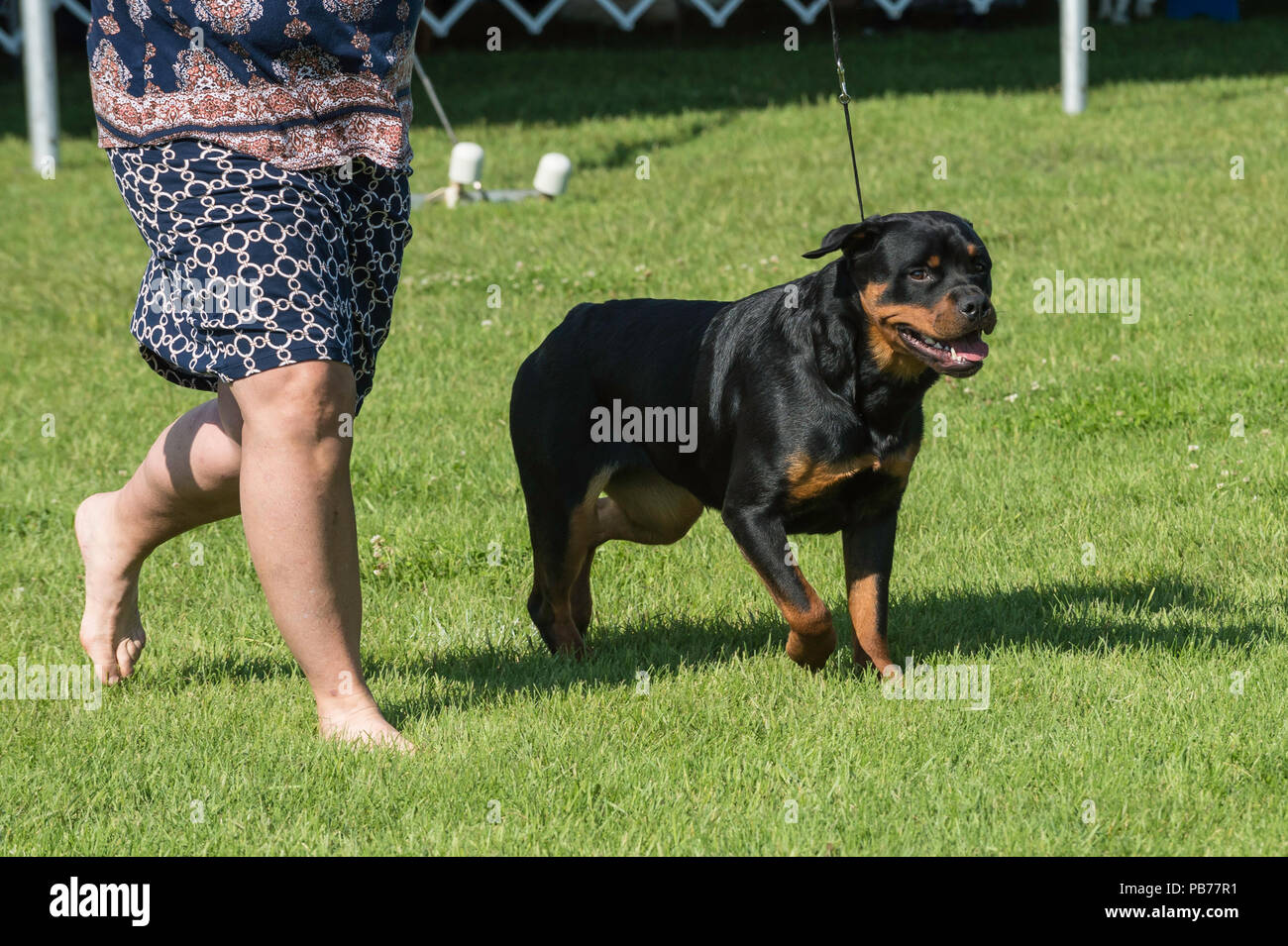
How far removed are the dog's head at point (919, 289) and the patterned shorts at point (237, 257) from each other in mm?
1257

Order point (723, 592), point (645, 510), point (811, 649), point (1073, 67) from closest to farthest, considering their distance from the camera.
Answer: point (811, 649), point (645, 510), point (723, 592), point (1073, 67)

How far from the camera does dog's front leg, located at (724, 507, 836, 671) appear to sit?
161 inches

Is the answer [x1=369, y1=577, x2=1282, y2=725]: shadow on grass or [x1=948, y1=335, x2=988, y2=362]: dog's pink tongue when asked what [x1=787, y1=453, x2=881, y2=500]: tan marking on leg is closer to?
[x1=948, y1=335, x2=988, y2=362]: dog's pink tongue

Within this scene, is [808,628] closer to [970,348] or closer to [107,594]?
[970,348]

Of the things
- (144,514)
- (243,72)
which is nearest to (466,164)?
(144,514)

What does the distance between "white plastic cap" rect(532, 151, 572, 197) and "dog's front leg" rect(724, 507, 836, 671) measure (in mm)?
7881

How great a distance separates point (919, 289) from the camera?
3984 millimetres

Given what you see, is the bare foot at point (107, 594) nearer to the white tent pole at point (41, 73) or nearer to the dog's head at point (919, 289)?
the dog's head at point (919, 289)

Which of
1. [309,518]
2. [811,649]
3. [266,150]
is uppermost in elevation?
[266,150]

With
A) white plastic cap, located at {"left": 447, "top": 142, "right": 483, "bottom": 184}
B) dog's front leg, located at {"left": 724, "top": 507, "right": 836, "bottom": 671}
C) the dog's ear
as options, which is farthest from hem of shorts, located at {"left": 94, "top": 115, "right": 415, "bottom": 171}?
white plastic cap, located at {"left": 447, "top": 142, "right": 483, "bottom": 184}

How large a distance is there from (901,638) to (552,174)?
25.3 ft

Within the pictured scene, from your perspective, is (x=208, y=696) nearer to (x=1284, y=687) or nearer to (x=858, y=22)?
(x=1284, y=687)

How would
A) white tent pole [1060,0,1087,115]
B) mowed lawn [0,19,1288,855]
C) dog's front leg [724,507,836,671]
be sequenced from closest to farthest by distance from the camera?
mowed lawn [0,19,1288,855], dog's front leg [724,507,836,671], white tent pole [1060,0,1087,115]

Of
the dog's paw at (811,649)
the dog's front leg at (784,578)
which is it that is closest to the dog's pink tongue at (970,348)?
the dog's front leg at (784,578)
